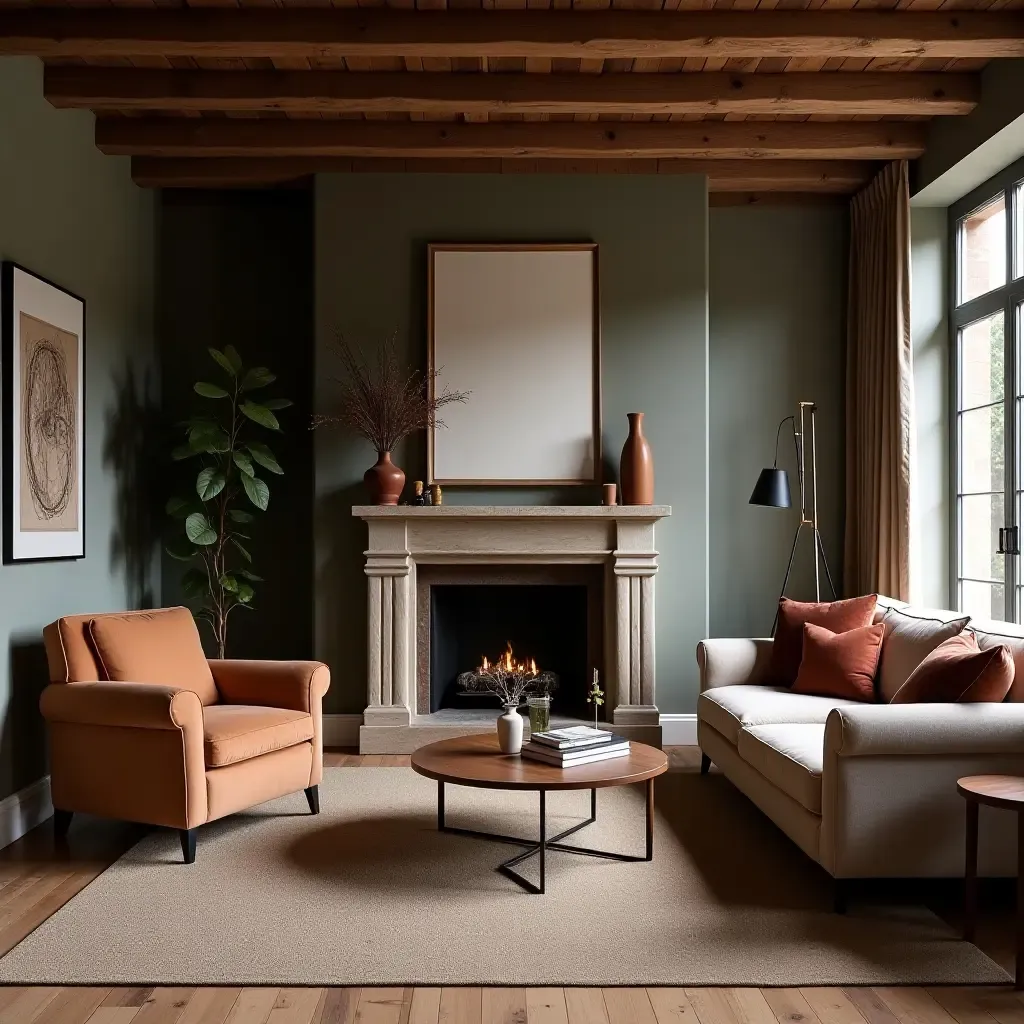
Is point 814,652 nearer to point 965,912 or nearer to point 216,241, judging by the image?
point 965,912

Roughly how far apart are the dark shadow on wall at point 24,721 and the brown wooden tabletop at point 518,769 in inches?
63.2

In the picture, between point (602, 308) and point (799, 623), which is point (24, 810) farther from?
point (602, 308)

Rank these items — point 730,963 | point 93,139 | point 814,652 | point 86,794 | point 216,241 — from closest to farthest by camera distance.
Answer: point 730,963 → point 86,794 → point 814,652 → point 93,139 → point 216,241

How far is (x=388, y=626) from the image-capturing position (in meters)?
5.30

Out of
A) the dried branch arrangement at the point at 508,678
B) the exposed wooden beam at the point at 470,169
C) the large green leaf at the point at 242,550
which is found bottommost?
the dried branch arrangement at the point at 508,678

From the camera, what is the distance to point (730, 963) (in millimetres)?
2727

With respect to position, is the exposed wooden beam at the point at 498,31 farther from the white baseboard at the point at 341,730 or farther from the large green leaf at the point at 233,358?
the white baseboard at the point at 341,730

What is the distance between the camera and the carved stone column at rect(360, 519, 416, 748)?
528cm

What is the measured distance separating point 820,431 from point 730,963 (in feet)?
12.4

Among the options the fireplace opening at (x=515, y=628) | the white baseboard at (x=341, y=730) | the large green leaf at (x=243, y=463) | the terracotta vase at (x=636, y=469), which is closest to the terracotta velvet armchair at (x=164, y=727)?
the large green leaf at (x=243, y=463)

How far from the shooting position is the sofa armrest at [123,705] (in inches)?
138

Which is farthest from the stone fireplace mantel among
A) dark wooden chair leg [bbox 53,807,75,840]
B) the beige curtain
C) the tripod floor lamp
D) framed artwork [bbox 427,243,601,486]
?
dark wooden chair leg [bbox 53,807,75,840]

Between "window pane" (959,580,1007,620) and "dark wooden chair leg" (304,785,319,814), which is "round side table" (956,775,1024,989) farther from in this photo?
"dark wooden chair leg" (304,785,319,814)

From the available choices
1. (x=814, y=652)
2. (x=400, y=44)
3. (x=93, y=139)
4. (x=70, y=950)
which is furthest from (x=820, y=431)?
(x=70, y=950)
